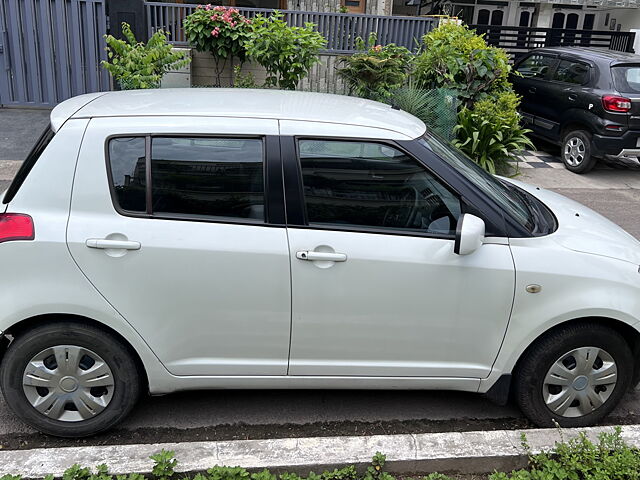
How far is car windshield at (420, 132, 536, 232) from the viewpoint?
11.3 feet

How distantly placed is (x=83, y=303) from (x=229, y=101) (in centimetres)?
138

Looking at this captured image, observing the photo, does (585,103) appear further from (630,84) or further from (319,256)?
(319,256)

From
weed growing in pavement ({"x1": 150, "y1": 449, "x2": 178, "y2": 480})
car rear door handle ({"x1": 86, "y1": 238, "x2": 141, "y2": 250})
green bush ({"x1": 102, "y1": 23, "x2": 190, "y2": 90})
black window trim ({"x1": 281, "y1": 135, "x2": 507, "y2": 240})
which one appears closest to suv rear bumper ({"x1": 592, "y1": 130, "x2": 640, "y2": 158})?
green bush ({"x1": 102, "y1": 23, "x2": 190, "y2": 90})

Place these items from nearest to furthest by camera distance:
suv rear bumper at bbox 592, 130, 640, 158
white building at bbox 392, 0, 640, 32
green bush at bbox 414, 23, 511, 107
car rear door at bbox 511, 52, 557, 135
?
1. suv rear bumper at bbox 592, 130, 640, 158
2. green bush at bbox 414, 23, 511, 107
3. car rear door at bbox 511, 52, 557, 135
4. white building at bbox 392, 0, 640, 32

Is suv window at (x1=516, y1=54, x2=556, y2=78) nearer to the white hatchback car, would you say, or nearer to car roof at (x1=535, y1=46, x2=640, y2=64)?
car roof at (x1=535, y1=46, x2=640, y2=64)

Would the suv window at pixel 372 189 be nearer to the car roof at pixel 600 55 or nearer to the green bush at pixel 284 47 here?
the green bush at pixel 284 47

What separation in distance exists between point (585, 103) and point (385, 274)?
7.73 metres

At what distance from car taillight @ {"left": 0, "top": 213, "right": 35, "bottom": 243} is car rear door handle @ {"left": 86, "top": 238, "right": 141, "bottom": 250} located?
0.97 feet

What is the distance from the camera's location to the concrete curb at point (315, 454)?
2.93 meters

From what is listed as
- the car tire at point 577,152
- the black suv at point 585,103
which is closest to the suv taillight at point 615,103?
the black suv at point 585,103

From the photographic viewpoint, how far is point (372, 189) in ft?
10.9

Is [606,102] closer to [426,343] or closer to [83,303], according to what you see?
[426,343]

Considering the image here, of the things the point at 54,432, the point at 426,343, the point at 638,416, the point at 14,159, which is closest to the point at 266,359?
the point at 426,343

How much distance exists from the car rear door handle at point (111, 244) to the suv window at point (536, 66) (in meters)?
9.49
